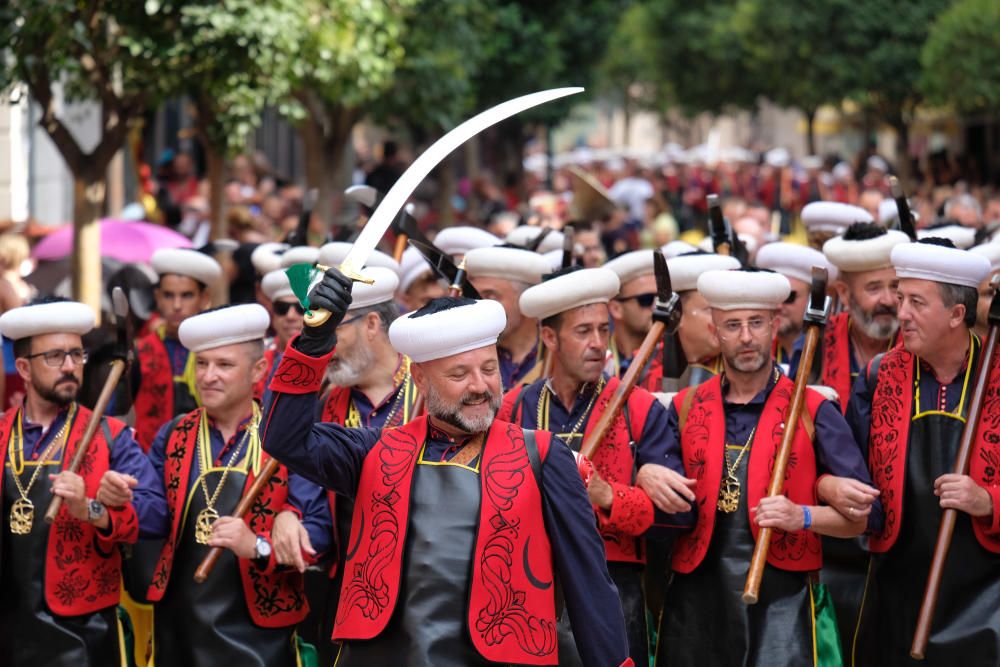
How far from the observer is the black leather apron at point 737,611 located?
6.46m

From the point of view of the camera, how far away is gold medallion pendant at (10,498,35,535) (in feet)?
23.0

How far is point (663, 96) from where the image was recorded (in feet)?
152

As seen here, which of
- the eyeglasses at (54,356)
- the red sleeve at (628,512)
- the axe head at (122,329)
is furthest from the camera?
the axe head at (122,329)

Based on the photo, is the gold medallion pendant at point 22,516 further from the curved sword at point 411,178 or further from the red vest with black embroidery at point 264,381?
the curved sword at point 411,178

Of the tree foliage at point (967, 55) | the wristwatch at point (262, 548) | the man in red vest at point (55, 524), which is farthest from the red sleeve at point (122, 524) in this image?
the tree foliage at point (967, 55)

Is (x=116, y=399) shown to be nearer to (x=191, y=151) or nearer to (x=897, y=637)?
(x=897, y=637)

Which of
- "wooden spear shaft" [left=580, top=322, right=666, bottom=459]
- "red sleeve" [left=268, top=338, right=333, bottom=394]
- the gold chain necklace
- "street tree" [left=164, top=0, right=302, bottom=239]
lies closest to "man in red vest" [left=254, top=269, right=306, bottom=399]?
the gold chain necklace

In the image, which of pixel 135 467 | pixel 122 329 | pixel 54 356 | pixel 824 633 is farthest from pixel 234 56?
pixel 824 633

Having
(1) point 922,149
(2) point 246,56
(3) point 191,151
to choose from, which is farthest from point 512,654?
(1) point 922,149

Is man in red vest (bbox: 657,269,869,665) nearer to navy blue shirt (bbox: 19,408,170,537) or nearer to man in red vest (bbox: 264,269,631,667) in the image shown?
man in red vest (bbox: 264,269,631,667)

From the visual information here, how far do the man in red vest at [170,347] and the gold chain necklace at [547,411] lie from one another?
2.83 m

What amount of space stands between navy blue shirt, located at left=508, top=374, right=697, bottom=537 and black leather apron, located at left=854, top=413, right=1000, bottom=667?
844 mm

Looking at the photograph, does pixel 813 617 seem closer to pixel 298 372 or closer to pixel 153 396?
pixel 298 372

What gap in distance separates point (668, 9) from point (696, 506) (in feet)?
114
